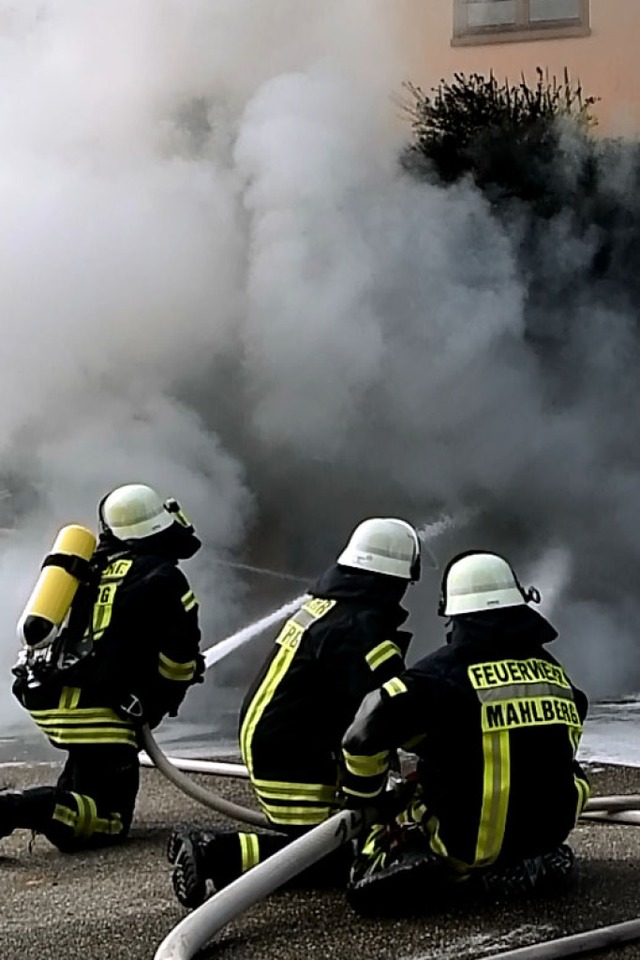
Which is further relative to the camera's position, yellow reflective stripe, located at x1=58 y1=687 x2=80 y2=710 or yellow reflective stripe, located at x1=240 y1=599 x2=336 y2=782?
yellow reflective stripe, located at x1=58 y1=687 x2=80 y2=710

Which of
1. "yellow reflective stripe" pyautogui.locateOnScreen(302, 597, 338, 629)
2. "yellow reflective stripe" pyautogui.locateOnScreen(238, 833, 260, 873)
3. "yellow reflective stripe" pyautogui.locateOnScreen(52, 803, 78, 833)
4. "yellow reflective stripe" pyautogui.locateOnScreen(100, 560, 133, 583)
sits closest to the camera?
"yellow reflective stripe" pyautogui.locateOnScreen(238, 833, 260, 873)

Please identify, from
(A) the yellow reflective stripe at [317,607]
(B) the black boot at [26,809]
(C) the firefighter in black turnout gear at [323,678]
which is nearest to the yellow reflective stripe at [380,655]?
(C) the firefighter in black turnout gear at [323,678]

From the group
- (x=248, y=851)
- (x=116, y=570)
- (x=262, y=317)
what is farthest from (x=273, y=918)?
(x=262, y=317)

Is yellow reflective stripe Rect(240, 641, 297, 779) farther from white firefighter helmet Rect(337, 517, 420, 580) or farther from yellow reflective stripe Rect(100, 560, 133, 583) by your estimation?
yellow reflective stripe Rect(100, 560, 133, 583)

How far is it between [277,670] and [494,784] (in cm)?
66

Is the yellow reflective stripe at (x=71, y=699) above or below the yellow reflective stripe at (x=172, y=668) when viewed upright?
below

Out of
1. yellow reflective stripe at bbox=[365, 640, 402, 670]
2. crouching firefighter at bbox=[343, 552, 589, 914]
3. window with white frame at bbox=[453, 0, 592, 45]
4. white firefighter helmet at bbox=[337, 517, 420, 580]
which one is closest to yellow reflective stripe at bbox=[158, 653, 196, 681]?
white firefighter helmet at bbox=[337, 517, 420, 580]

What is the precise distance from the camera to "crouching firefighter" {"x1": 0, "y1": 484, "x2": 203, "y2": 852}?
11.6 ft

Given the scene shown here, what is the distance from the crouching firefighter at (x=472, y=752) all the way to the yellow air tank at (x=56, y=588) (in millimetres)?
1173

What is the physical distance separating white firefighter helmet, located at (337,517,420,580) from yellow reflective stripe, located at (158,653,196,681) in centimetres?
73

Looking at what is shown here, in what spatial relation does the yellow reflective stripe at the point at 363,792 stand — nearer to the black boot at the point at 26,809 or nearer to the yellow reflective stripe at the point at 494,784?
the yellow reflective stripe at the point at 494,784

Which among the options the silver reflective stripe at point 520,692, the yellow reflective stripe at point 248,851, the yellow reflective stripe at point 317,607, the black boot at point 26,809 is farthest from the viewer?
the black boot at point 26,809

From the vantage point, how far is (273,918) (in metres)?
2.76

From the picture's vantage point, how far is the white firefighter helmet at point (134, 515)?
12.2 feet
